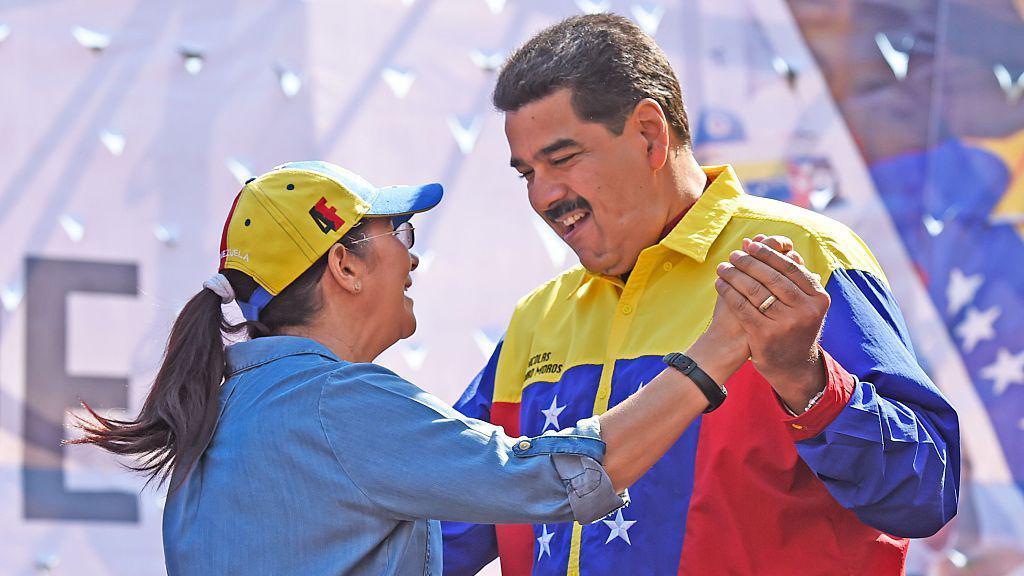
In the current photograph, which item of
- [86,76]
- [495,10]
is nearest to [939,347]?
[495,10]

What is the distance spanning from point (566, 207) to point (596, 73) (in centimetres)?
23

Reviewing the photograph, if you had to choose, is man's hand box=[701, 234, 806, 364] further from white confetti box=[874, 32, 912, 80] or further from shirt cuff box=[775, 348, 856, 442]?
white confetti box=[874, 32, 912, 80]

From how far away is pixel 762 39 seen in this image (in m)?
3.45

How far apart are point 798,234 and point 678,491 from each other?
0.45 metres

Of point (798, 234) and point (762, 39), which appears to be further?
point (762, 39)

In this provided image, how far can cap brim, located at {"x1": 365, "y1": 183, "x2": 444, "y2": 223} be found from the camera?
6.45 feet

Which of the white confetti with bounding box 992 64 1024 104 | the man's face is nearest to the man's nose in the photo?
the man's face

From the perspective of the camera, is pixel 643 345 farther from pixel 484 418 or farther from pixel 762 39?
pixel 762 39

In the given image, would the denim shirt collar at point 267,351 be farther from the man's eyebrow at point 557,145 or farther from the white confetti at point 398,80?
the white confetti at point 398,80

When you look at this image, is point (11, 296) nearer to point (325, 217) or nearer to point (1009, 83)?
point (325, 217)

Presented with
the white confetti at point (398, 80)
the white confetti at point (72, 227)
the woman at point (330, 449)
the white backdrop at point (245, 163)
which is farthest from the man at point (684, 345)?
the white confetti at point (72, 227)

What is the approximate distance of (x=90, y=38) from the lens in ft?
9.58

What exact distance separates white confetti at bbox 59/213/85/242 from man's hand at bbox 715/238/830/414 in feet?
5.53

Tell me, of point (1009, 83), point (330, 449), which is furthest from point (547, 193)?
point (1009, 83)
